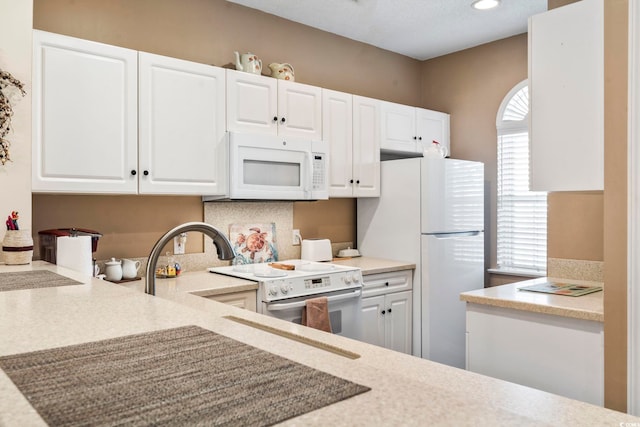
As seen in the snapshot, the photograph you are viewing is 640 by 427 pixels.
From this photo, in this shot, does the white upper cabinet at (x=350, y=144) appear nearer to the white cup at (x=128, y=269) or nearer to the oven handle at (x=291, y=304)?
the oven handle at (x=291, y=304)

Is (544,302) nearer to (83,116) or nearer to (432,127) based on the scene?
(83,116)

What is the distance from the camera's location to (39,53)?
96.5 inches

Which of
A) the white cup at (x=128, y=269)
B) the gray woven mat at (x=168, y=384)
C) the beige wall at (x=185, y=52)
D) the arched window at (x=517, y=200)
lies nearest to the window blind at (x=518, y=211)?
the arched window at (x=517, y=200)

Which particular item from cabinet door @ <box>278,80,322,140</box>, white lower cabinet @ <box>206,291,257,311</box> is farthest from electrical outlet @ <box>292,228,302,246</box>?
white lower cabinet @ <box>206,291,257,311</box>

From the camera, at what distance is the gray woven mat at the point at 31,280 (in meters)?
1.50

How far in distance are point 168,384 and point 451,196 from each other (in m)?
3.45

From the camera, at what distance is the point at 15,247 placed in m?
2.13

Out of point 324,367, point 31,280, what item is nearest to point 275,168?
point 31,280

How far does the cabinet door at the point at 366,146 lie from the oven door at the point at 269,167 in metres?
0.55

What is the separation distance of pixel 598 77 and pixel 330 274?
1786mm

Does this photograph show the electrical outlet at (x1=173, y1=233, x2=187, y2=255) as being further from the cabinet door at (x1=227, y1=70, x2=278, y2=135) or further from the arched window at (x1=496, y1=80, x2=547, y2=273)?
the arched window at (x1=496, y1=80, x2=547, y2=273)

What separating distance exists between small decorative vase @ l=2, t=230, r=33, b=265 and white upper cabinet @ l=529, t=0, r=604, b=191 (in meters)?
2.28

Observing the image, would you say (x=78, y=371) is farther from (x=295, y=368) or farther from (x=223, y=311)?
(x=223, y=311)

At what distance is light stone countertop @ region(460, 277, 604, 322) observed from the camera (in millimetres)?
2033
